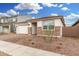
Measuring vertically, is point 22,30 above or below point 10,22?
below

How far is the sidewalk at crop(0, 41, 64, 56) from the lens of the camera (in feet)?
8.15

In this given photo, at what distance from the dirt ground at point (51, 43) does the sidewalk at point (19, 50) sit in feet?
0.18

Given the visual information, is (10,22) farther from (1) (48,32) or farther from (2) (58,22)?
(2) (58,22)

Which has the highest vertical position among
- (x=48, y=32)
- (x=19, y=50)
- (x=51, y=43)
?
(x=48, y=32)

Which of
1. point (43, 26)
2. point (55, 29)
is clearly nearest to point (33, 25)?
point (43, 26)

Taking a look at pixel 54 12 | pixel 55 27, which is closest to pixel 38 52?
pixel 55 27

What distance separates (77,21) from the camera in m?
2.50

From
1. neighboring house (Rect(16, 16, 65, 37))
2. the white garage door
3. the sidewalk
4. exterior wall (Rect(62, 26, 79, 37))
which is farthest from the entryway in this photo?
exterior wall (Rect(62, 26, 79, 37))

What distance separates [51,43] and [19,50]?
49 centimetres

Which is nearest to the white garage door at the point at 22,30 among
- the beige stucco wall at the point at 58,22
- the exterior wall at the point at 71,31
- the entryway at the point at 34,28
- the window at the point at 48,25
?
the entryway at the point at 34,28

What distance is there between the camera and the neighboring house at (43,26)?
2516 millimetres

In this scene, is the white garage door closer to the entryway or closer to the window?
the entryway

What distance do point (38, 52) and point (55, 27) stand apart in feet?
1.47

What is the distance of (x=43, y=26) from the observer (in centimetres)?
260
